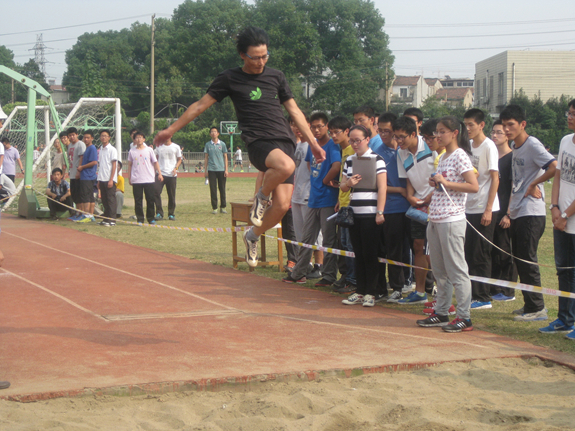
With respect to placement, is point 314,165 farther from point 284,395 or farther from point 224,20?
point 224,20

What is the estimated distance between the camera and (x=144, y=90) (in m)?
82.9

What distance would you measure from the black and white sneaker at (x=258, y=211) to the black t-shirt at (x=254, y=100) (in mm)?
601

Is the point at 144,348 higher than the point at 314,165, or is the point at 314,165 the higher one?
the point at 314,165

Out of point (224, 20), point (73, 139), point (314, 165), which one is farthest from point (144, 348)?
point (224, 20)

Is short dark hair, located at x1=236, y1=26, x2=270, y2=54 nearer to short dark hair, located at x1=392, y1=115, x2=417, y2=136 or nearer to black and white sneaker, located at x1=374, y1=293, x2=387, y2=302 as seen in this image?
short dark hair, located at x1=392, y1=115, x2=417, y2=136

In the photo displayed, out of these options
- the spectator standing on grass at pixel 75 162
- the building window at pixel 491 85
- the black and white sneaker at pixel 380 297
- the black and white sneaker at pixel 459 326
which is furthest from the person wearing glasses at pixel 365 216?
the building window at pixel 491 85

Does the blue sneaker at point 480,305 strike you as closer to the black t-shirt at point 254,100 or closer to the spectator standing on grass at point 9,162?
the black t-shirt at point 254,100

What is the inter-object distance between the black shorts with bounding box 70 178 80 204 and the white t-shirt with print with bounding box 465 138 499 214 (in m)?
10.7

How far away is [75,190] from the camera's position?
1511 centimetres

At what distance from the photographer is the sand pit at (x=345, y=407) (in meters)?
3.76

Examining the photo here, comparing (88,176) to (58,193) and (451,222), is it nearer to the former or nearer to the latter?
(58,193)

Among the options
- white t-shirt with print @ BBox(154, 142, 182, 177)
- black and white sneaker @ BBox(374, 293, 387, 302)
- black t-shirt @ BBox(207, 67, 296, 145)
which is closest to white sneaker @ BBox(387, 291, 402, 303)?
A: black and white sneaker @ BBox(374, 293, 387, 302)

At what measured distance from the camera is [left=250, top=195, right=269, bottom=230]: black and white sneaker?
5805 mm

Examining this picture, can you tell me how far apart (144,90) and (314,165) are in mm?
79063
